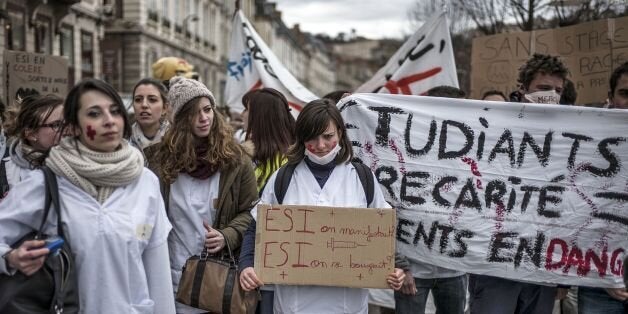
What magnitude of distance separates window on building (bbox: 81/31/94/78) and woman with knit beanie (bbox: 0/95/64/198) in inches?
1016

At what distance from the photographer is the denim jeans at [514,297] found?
384cm

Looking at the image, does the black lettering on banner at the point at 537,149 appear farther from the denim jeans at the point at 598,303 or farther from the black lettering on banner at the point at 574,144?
the denim jeans at the point at 598,303

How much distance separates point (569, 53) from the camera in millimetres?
6383

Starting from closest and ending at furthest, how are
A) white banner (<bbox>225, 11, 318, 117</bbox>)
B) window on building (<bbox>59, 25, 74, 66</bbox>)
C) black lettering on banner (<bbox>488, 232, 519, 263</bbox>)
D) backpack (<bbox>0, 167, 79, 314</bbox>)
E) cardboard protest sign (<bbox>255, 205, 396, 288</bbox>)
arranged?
backpack (<bbox>0, 167, 79, 314</bbox>) < cardboard protest sign (<bbox>255, 205, 396, 288</bbox>) < black lettering on banner (<bbox>488, 232, 519, 263</bbox>) < white banner (<bbox>225, 11, 318, 117</bbox>) < window on building (<bbox>59, 25, 74, 66</bbox>)

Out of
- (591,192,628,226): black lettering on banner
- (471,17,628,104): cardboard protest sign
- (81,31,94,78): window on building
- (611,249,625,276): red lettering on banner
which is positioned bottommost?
(611,249,625,276): red lettering on banner

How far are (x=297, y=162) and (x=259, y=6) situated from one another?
227 feet

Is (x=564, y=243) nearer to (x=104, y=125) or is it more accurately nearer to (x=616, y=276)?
(x=616, y=276)

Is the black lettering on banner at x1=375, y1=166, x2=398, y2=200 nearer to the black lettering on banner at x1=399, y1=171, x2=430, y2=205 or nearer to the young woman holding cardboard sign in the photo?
the black lettering on banner at x1=399, y1=171, x2=430, y2=205

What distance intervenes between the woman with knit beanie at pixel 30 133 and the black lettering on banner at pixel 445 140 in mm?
2086

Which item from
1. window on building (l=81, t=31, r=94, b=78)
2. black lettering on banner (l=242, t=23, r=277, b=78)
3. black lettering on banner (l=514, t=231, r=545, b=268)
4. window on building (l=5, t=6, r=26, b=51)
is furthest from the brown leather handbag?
window on building (l=81, t=31, r=94, b=78)

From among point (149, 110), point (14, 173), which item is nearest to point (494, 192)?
point (149, 110)

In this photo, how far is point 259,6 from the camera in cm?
7069

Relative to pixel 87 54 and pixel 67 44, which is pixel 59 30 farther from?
pixel 87 54

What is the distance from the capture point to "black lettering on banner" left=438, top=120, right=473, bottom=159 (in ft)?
12.8
